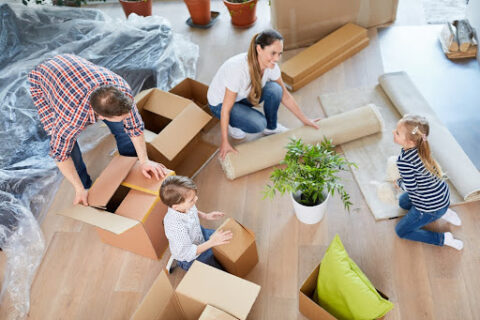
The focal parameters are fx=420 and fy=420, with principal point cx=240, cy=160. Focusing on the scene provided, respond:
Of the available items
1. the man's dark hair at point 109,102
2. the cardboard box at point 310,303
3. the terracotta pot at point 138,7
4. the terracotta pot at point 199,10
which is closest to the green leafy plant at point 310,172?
the cardboard box at point 310,303

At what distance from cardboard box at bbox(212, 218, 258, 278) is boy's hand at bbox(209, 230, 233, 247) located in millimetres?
34

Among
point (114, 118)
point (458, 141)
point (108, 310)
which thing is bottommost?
point (108, 310)

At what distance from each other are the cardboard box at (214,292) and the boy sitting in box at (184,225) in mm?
118

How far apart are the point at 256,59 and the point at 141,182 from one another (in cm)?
82

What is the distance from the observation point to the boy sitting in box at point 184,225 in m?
1.64

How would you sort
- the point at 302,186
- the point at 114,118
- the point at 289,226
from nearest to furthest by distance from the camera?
the point at 114,118 → the point at 302,186 → the point at 289,226

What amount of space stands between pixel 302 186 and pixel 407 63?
1.56 metres

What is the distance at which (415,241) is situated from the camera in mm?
2002

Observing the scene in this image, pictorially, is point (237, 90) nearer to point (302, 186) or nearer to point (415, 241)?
point (302, 186)

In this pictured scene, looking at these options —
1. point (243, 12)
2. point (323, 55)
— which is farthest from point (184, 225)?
point (243, 12)

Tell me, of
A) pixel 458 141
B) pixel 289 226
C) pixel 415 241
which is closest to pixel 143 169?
pixel 289 226

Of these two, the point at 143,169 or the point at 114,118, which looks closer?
the point at 114,118

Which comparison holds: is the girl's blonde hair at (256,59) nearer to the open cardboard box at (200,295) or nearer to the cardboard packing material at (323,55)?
the cardboard packing material at (323,55)

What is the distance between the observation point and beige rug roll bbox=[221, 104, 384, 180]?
7.59 feet
